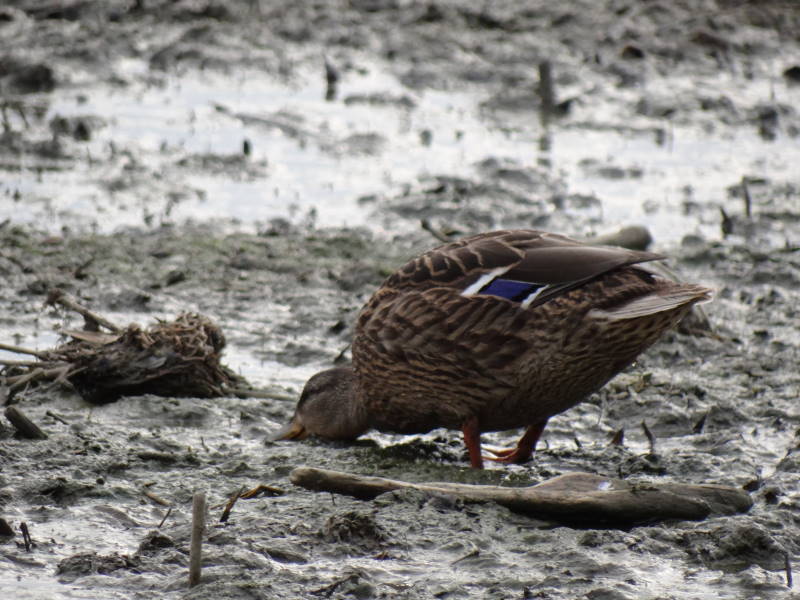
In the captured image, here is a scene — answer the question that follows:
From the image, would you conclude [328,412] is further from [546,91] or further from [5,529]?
[546,91]

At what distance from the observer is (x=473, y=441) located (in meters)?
5.01

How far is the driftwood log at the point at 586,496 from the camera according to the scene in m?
4.24

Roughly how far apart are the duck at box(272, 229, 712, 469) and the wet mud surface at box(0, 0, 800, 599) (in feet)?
0.92

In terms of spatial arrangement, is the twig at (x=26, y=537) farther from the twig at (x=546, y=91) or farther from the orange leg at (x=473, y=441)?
the twig at (x=546, y=91)

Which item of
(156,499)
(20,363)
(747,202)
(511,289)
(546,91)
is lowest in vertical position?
(156,499)

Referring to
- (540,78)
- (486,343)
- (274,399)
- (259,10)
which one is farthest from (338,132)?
(486,343)

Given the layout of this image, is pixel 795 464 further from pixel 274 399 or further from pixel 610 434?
pixel 274 399

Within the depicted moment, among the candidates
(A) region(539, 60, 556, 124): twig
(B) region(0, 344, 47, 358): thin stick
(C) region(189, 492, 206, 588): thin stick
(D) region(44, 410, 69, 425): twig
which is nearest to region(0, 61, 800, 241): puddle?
(A) region(539, 60, 556, 124): twig

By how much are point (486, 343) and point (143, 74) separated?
7.86 metres

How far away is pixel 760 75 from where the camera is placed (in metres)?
12.5

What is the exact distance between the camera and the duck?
4.75m

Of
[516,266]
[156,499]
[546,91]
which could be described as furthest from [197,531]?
[546,91]

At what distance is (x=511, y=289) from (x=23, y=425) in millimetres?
1944

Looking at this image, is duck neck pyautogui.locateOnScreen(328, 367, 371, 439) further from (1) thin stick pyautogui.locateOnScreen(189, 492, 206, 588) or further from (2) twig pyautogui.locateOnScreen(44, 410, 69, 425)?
Answer: (1) thin stick pyautogui.locateOnScreen(189, 492, 206, 588)
